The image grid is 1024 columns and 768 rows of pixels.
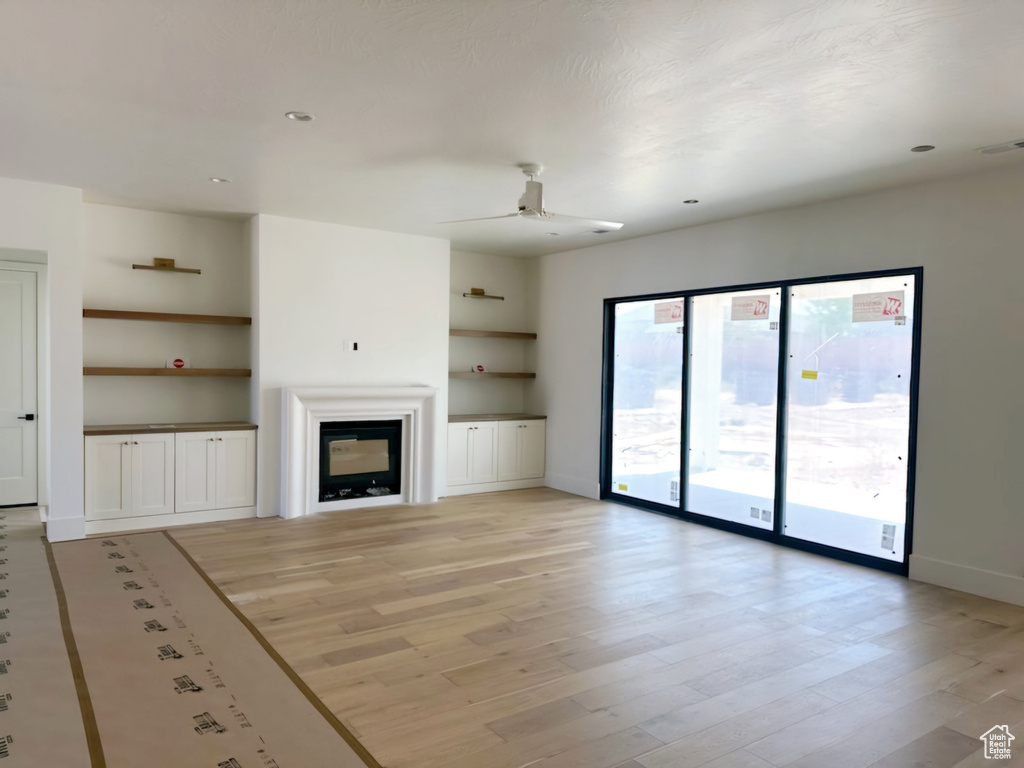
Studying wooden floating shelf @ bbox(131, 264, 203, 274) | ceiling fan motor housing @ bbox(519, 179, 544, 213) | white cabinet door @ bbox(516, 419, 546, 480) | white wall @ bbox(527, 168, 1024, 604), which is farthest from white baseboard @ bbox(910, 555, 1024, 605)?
wooden floating shelf @ bbox(131, 264, 203, 274)

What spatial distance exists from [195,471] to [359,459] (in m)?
1.51

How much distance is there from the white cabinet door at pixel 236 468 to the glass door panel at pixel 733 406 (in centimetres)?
412

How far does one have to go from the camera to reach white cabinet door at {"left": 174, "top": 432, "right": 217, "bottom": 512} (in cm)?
594

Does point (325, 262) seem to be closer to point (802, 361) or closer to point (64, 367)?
point (64, 367)

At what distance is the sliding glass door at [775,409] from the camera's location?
503cm

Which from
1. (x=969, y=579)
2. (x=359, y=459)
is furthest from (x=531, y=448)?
(x=969, y=579)

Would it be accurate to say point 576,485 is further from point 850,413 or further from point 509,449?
point 850,413

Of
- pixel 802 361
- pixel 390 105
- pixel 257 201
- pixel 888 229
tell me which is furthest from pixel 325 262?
pixel 888 229

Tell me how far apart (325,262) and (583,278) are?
111 inches

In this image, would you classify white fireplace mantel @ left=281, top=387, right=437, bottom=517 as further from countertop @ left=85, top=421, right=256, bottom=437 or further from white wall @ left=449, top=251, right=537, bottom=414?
white wall @ left=449, top=251, right=537, bottom=414

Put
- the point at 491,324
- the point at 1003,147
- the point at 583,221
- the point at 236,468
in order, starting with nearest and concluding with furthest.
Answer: the point at 1003,147
the point at 583,221
the point at 236,468
the point at 491,324

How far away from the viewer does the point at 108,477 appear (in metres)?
5.64

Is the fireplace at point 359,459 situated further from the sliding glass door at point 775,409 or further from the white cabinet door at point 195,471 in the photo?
the sliding glass door at point 775,409

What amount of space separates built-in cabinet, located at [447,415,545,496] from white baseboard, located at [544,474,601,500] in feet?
0.58
